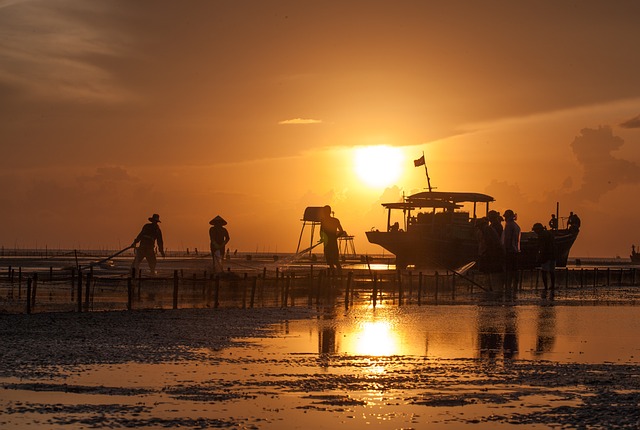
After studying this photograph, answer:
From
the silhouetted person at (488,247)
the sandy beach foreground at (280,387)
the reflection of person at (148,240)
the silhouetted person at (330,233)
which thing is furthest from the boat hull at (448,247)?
the sandy beach foreground at (280,387)

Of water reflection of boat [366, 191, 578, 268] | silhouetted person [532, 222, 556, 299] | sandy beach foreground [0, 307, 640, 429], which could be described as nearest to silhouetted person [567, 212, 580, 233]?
water reflection of boat [366, 191, 578, 268]

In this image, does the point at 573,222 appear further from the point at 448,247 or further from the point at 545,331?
the point at 545,331

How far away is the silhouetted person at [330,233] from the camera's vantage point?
3206cm

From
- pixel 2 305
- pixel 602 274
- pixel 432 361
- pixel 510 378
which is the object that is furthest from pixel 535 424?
pixel 602 274

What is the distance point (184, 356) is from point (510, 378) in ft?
17.4

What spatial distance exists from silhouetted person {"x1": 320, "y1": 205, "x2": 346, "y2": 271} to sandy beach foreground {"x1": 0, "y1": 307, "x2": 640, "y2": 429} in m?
14.1

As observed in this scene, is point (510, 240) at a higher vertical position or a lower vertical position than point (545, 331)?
higher

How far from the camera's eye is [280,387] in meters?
11.7

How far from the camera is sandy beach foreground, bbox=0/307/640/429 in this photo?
31.6 feet

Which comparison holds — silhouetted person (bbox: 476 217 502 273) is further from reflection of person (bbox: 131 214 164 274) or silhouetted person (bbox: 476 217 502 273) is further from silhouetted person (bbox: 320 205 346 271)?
reflection of person (bbox: 131 214 164 274)

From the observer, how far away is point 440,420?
962 centimetres

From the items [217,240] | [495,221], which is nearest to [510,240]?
[495,221]

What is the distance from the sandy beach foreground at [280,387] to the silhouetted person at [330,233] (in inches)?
556

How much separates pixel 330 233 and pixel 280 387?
2081cm
